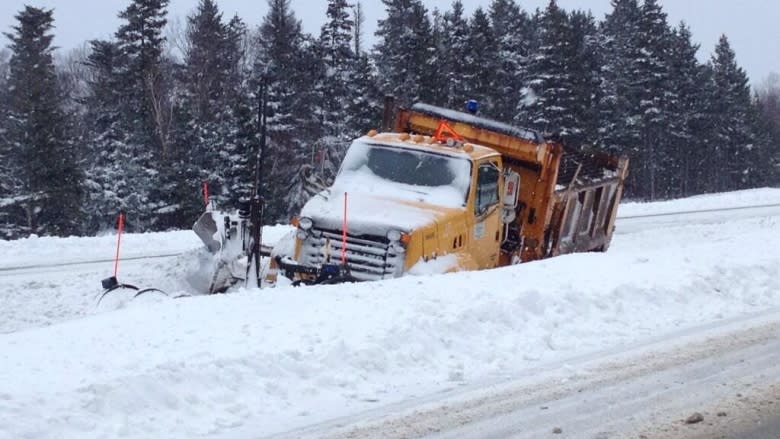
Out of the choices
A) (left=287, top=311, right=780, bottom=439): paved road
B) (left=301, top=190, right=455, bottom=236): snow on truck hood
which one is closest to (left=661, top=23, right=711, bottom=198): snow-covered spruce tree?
(left=301, top=190, right=455, bottom=236): snow on truck hood

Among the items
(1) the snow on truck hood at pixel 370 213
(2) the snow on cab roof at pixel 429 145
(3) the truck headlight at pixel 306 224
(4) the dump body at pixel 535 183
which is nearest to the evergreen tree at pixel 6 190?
(4) the dump body at pixel 535 183

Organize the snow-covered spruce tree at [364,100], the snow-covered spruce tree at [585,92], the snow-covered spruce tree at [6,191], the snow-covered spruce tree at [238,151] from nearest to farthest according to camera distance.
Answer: the snow-covered spruce tree at [6,191] < the snow-covered spruce tree at [238,151] < the snow-covered spruce tree at [364,100] < the snow-covered spruce tree at [585,92]

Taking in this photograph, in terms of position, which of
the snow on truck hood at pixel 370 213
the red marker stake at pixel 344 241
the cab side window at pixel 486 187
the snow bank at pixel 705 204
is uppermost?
the cab side window at pixel 486 187

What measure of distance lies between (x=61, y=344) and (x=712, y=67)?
210ft

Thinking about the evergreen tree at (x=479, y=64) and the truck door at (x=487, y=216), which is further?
the evergreen tree at (x=479, y=64)

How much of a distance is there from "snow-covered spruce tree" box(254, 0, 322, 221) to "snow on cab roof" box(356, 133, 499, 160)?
22.5 m

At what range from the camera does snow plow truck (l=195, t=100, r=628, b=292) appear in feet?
32.3

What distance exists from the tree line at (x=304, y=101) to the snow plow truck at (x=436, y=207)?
1950 cm

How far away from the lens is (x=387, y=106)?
14.1 metres

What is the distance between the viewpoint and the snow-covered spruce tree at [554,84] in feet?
149

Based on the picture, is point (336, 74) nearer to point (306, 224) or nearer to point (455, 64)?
point (455, 64)

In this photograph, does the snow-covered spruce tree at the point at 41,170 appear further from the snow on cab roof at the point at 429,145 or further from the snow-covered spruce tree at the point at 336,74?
the snow on cab roof at the point at 429,145

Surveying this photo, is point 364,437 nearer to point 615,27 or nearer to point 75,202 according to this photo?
point 75,202

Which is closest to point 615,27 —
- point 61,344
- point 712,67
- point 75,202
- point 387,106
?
point 712,67
